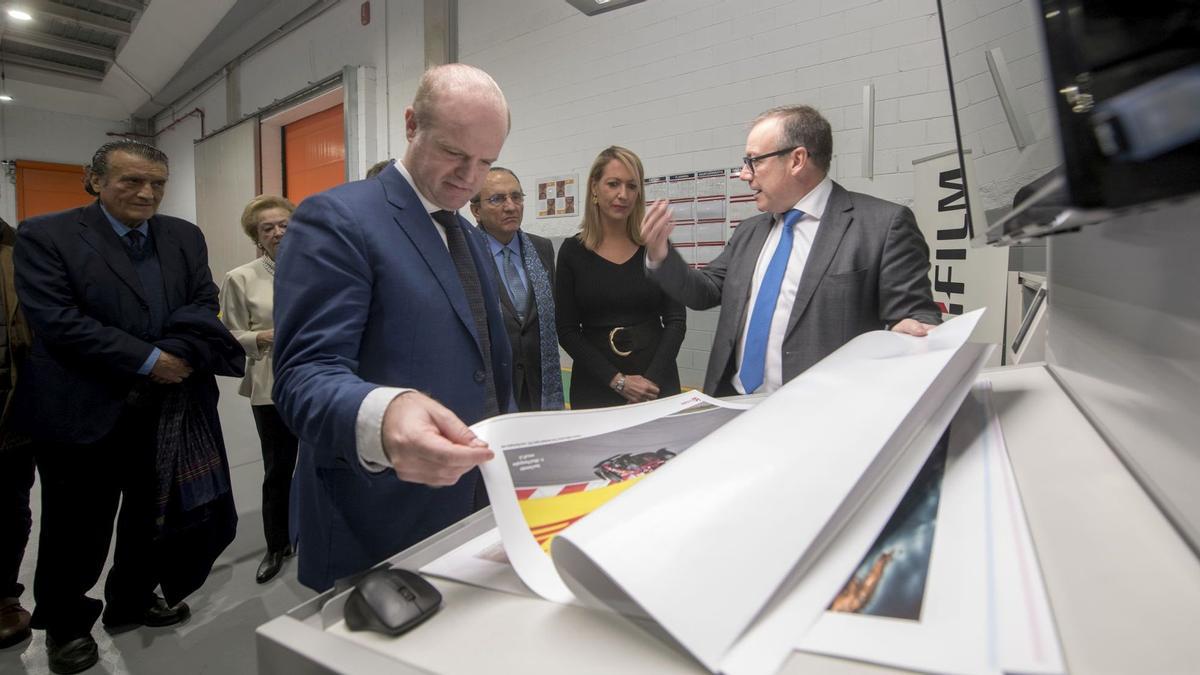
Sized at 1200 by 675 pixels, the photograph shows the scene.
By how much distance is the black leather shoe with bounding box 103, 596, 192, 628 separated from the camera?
2.04 m

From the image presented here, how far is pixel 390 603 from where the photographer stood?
0.37m

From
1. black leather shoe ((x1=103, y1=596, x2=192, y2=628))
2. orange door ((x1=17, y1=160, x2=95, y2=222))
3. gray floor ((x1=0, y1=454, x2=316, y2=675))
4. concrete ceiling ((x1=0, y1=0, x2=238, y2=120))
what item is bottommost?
gray floor ((x1=0, y1=454, x2=316, y2=675))

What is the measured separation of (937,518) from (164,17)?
7862 mm

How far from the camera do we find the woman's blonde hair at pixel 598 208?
2.31 m

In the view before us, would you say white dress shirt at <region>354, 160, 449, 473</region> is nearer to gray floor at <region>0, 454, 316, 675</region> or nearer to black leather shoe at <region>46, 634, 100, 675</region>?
gray floor at <region>0, 454, 316, 675</region>

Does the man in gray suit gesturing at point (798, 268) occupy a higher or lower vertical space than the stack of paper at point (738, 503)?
higher

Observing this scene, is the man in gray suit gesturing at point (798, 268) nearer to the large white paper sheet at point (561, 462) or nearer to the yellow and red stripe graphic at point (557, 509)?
the large white paper sheet at point (561, 462)

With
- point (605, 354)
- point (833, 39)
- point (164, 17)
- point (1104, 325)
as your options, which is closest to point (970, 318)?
point (1104, 325)

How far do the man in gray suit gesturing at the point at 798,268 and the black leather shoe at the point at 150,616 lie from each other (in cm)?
205

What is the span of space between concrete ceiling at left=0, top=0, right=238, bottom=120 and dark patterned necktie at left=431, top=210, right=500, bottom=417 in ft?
20.3

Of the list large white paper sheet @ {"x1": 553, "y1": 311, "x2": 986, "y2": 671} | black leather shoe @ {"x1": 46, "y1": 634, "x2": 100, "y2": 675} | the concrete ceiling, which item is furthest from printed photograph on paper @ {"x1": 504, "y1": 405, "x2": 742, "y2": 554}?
the concrete ceiling

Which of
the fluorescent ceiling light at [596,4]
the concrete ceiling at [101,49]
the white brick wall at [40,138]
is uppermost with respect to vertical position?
the concrete ceiling at [101,49]

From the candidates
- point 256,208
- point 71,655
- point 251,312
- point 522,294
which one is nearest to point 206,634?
point 71,655

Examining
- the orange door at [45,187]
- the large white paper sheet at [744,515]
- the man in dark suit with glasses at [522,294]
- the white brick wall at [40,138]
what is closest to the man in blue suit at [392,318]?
the large white paper sheet at [744,515]
